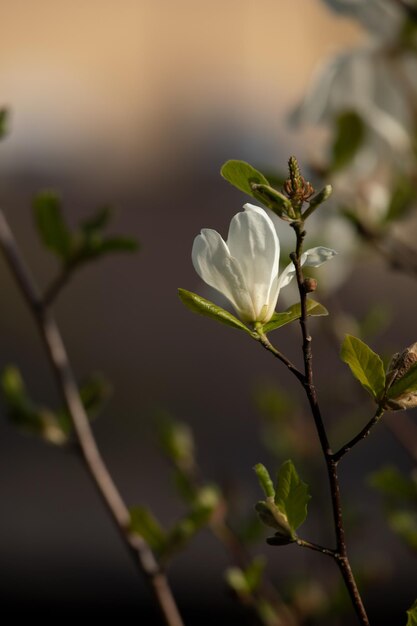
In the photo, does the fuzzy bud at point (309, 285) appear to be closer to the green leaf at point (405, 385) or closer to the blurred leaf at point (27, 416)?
the green leaf at point (405, 385)

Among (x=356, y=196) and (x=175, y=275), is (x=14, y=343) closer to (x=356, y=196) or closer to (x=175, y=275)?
(x=175, y=275)

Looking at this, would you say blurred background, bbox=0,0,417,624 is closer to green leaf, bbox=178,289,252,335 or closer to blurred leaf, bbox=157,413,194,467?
blurred leaf, bbox=157,413,194,467

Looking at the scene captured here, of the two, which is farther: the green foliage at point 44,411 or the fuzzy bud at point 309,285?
the green foliage at point 44,411

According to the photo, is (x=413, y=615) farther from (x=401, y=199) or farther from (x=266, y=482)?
(x=401, y=199)

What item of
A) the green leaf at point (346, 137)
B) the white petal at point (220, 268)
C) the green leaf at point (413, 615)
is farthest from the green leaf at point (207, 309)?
the green leaf at point (346, 137)

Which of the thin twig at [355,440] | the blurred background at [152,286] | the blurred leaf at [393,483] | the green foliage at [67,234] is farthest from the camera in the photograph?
the blurred background at [152,286]

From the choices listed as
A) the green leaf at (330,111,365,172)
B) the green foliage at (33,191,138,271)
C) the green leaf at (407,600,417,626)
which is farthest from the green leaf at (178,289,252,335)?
the green leaf at (330,111,365,172)

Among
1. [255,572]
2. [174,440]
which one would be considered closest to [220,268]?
[255,572]
